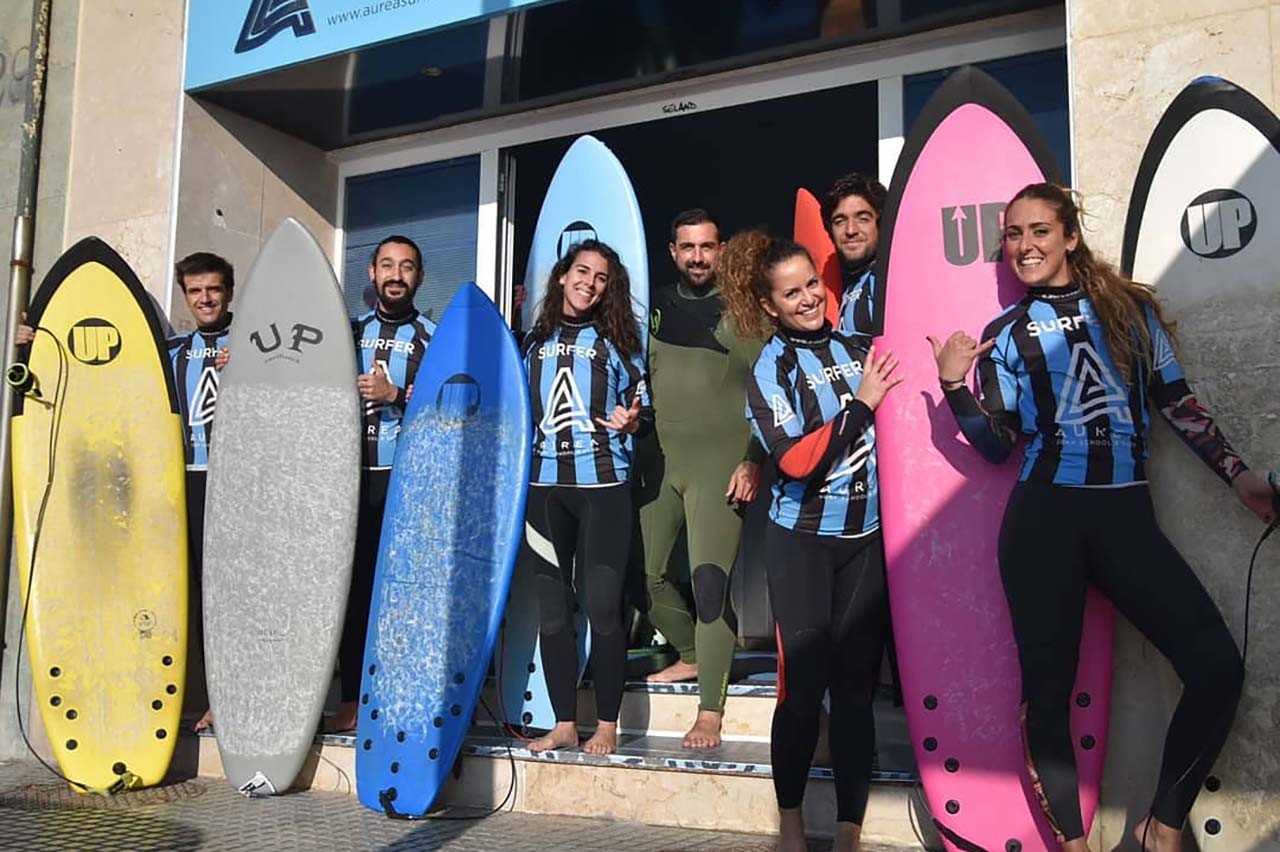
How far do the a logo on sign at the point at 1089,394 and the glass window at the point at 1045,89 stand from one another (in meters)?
1.53

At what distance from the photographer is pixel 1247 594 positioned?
2.44m

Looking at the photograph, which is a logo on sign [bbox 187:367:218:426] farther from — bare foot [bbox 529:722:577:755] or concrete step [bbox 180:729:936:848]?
bare foot [bbox 529:722:577:755]

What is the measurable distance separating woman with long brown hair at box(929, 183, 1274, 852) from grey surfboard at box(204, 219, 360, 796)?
1983 millimetres

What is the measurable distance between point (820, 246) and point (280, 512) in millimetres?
1950

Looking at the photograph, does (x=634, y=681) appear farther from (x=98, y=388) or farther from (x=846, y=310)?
(x=98, y=388)

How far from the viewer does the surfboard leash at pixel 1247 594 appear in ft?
7.50

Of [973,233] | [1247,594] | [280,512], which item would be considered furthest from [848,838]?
[280,512]

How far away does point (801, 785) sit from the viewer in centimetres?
253

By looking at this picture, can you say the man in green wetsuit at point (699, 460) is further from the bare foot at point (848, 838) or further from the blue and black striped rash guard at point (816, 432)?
the bare foot at point (848, 838)

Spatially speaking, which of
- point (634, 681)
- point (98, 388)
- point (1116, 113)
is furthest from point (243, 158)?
point (1116, 113)

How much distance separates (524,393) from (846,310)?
0.99 metres

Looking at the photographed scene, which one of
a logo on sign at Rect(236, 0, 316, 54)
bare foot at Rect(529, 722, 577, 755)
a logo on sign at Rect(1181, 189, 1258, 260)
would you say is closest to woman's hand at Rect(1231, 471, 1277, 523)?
a logo on sign at Rect(1181, 189, 1258, 260)

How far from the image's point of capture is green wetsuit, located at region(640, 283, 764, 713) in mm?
3234

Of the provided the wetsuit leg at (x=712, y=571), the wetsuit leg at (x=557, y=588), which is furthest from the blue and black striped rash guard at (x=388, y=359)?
the wetsuit leg at (x=712, y=571)
